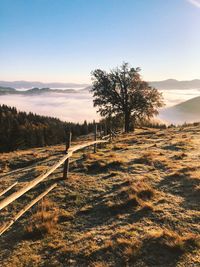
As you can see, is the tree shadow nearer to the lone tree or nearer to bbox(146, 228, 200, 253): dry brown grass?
bbox(146, 228, 200, 253): dry brown grass

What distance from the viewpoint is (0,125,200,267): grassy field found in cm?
699

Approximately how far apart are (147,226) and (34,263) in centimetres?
351

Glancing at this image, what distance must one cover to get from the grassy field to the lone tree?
2740 centimetres

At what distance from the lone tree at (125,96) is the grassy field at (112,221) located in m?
27.4

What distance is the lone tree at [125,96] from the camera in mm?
40500

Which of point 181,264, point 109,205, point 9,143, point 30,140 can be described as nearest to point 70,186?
point 109,205

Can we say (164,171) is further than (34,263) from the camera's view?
Yes

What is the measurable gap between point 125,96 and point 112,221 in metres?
33.7

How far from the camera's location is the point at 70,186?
12.0m

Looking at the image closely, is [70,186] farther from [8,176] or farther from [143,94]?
[143,94]

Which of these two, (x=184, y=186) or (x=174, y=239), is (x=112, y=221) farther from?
(x=184, y=186)

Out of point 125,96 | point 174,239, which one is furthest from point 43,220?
point 125,96

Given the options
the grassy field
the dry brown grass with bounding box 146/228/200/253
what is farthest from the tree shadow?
the dry brown grass with bounding box 146/228/200/253

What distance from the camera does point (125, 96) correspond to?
41250 mm
